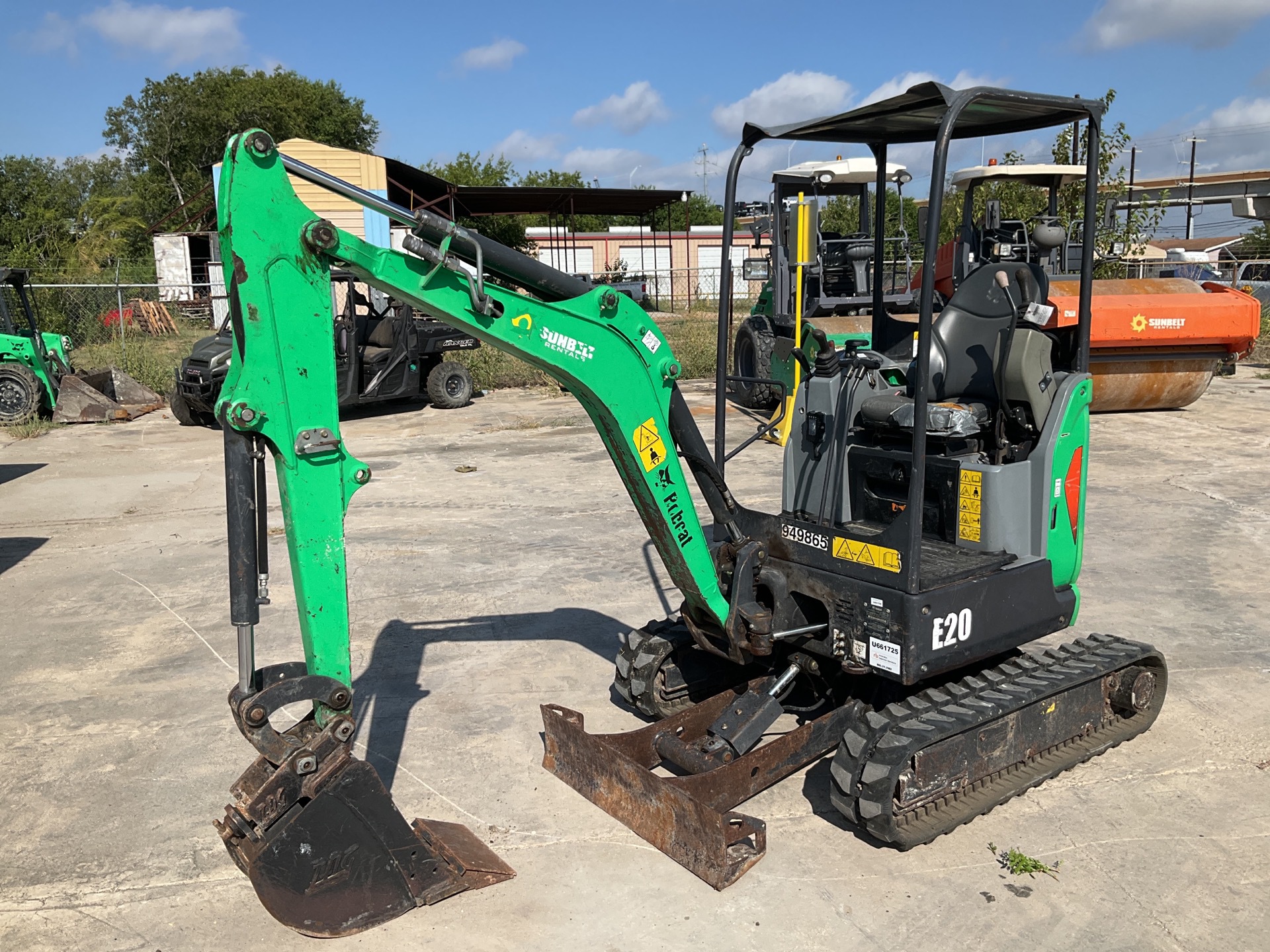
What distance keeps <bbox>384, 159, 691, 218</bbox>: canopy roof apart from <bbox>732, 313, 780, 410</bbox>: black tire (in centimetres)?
1278

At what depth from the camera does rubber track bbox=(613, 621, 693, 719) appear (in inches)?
197

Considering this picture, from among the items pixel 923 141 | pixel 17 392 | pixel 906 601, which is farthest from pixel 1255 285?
pixel 906 601

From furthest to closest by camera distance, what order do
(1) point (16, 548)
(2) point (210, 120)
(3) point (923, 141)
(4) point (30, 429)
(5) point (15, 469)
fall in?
(2) point (210, 120), (4) point (30, 429), (5) point (15, 469), (1) point (16, 548), (3) point (923, 141)

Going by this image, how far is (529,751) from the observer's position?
4996 millimetres

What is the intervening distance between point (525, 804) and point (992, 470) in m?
2.45

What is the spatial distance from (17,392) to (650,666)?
1325 centimetres

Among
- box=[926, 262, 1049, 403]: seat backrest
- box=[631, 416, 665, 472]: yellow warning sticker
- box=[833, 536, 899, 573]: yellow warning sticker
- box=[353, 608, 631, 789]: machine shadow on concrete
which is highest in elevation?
box=[926, 262, 1049, 403]: seat backrest

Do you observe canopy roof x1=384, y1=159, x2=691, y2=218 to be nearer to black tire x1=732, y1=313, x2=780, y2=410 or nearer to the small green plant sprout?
black tire x1=732, y1=313, x2=780, y2=410

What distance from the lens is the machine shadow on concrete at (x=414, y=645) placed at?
5215 mm

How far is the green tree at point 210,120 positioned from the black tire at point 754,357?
43.4 metres

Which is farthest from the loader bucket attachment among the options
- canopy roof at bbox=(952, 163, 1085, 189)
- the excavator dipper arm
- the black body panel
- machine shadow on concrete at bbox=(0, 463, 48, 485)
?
canopy roof at bbox=(952, 163, 1085, 189)

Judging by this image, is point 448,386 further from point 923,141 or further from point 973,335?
point 973,335

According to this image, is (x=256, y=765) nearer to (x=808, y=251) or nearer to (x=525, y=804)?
(x=525, y=804)

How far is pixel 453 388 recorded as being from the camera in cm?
1633
